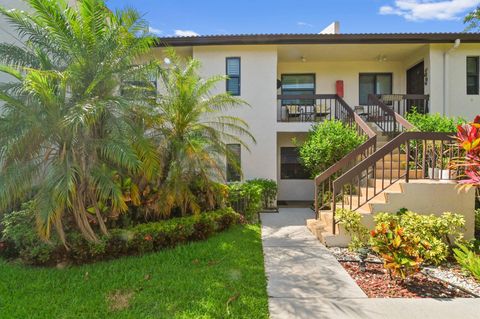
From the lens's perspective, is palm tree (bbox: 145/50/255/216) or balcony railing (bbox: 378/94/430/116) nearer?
palm tree (bbox: 145/50/255/216)

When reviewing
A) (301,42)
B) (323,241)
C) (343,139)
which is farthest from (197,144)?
(301,42)

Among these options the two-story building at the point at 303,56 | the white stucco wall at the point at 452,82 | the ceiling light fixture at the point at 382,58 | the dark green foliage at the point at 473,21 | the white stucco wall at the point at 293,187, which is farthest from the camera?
the dark green foliage at the point at 473,21

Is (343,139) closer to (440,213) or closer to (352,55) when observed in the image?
(440,213)

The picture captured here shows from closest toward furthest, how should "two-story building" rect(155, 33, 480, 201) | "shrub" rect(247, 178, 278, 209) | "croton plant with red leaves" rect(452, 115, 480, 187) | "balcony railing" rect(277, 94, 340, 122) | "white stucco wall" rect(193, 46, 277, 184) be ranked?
"croton plant with red leaves" rect(452, 115, 480, 187)
"shrub" rect(247, 178, 278, 209)
"two-story building" rect(155, 33, 480, 201)
"white stucco wall" rect(193, 46, 277, 184)
"balcony railing" rect(277, 94, 340, 122)

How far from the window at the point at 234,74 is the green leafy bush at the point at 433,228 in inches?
286

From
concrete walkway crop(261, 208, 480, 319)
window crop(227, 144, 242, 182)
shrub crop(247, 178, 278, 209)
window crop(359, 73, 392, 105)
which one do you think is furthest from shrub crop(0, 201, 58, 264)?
window crop(359, 73, 392, 105)

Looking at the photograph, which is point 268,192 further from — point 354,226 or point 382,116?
point 382,116

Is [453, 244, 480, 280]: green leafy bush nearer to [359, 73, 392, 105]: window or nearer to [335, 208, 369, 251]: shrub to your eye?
[335, 208, 369, 251]: shrub

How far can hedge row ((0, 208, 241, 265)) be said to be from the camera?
18.5 feet

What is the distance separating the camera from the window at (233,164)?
321 inches

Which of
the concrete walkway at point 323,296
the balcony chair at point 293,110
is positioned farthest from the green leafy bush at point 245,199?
the balcony chair at point 293,110

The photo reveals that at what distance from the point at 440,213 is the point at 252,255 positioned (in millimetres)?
4150

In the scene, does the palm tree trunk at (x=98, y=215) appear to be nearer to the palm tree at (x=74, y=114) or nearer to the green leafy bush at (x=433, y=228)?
the palm tree at (x=74, y=114)

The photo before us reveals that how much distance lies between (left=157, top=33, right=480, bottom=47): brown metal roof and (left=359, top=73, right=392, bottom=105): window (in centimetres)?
227
